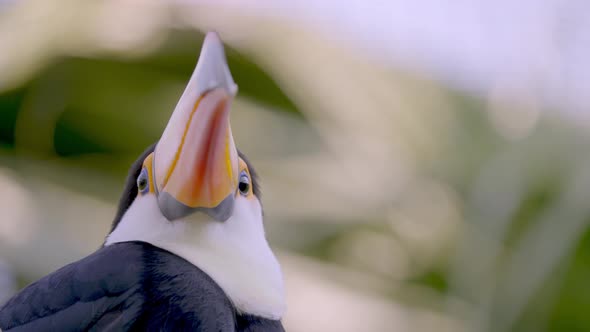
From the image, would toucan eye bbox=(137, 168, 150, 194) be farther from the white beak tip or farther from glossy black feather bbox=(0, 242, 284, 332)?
the white beak tip

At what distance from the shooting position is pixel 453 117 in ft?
12.6

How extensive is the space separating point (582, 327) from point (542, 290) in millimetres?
313

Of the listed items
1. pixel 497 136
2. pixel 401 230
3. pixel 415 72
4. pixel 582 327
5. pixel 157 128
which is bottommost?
pixel 582 327

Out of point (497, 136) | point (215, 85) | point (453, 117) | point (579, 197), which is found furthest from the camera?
point (453, 117)

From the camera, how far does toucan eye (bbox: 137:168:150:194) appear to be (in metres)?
1.25

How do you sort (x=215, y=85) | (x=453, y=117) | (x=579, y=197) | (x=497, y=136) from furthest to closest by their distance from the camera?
(x=453, y=117)
(x=497, y=136)
(x=579, y=197)
(x=215, y=85)

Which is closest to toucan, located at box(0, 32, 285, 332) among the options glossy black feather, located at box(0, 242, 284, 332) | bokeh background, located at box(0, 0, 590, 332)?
glossy black feather, located at box(0, 242, 284, 332)

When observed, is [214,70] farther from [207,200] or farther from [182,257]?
[182,257]

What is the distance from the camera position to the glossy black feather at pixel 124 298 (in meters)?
1.06

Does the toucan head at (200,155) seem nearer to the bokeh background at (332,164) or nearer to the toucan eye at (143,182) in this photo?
the toucan eye at (143,182)

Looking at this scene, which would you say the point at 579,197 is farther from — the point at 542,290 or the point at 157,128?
the point at 157,128

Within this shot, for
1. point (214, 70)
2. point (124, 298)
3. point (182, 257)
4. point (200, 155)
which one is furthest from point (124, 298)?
point (214, 70)

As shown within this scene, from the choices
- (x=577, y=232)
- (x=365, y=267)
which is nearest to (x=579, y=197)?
(x=577, y=232)

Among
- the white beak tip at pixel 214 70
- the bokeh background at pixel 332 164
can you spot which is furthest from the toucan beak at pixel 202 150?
the bokeh background at pixel 332 164
